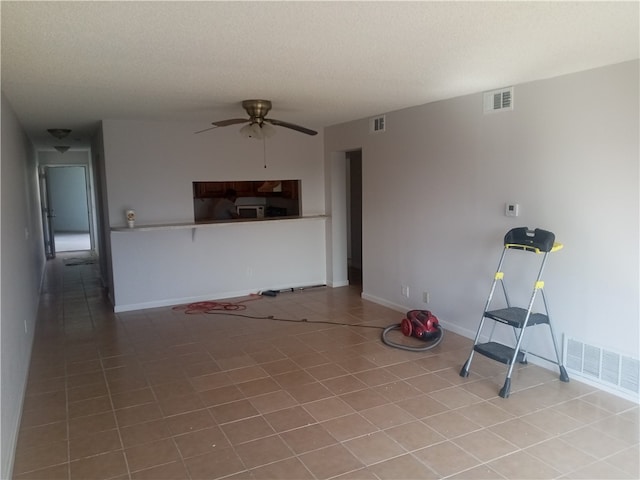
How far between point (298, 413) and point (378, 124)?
11.5 feet

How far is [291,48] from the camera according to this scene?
2643mm

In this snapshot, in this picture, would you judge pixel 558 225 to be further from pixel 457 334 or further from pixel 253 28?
pixel 253 28

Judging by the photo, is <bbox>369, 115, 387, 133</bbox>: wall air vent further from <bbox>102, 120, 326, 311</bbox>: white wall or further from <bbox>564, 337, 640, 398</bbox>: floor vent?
<bbox>564, 337, 640, 398</bbox>: floor vent

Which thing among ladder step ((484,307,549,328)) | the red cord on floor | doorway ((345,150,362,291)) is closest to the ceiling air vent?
ladder step ((484,307,549,328))

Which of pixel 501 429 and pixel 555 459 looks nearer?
pixel 555 459

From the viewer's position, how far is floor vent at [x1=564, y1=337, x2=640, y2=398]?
123 inches

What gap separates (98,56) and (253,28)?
1067 mm

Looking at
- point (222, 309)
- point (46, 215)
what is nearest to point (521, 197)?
point (222, 309)

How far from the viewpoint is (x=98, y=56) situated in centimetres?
273

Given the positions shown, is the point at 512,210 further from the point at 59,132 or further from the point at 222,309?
the point at 59,132

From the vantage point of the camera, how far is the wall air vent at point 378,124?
5.30 metres

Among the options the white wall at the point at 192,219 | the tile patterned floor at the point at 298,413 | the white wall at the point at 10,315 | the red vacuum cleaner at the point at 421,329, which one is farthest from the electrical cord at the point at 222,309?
the white wall at the point at 10,315

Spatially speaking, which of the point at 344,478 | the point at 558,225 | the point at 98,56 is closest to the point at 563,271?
the point at 558,225

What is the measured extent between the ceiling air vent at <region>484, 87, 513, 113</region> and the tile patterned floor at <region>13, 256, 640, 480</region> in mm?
2093
